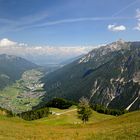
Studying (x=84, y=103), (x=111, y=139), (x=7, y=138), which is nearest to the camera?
(x=111, y=139)

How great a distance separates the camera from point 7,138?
40125 mm

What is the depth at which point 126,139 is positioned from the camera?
34.7m

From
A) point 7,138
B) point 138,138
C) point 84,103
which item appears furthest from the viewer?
point 84,103

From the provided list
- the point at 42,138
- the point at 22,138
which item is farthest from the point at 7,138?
the point at 42,138

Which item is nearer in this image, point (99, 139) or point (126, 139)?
point (126, 139)

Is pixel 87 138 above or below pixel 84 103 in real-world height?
above

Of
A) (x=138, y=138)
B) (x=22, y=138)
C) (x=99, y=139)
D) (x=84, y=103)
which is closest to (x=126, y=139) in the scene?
(x=138, y=138)

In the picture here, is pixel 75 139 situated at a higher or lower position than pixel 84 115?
higher

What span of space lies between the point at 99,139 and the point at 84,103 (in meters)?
117

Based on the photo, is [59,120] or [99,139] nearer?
[99,139]

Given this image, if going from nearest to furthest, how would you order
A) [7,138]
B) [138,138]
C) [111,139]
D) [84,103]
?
[138,138] → [111,139] → [7,138] → [84,103]

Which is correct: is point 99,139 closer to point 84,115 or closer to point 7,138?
point 7,138

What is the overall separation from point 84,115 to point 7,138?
116858mm

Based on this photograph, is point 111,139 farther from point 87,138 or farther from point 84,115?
point 84,115
